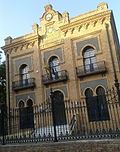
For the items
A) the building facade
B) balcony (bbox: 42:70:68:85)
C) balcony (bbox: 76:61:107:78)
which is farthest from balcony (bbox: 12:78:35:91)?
balcony (bbox: 76:61:107:78)

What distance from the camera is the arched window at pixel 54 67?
1909 cm

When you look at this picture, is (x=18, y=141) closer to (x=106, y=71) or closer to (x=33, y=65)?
(x=106, y=71)

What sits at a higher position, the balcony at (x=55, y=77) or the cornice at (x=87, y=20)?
the cornice at (x=87, y=20)

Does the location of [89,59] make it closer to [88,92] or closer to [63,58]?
[63,58]

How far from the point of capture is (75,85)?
1762cm

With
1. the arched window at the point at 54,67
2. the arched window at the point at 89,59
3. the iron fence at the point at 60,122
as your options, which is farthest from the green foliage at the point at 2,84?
the arched window at the point at 89,59

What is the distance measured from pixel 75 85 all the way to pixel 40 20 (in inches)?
360

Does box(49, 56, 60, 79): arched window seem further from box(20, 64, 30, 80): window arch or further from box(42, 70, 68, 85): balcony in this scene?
box(20, 64, 30, 80): window arch

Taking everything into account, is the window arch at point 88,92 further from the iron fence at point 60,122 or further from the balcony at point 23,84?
the balcony at point 23,84

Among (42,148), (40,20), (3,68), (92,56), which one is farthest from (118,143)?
(3,68)

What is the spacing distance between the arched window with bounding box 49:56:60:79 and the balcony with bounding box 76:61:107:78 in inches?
90.9

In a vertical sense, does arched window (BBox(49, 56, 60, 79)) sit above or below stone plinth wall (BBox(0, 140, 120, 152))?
above

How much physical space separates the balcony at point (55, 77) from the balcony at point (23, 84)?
1.38m

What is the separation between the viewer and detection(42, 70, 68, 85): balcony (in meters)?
18.2
